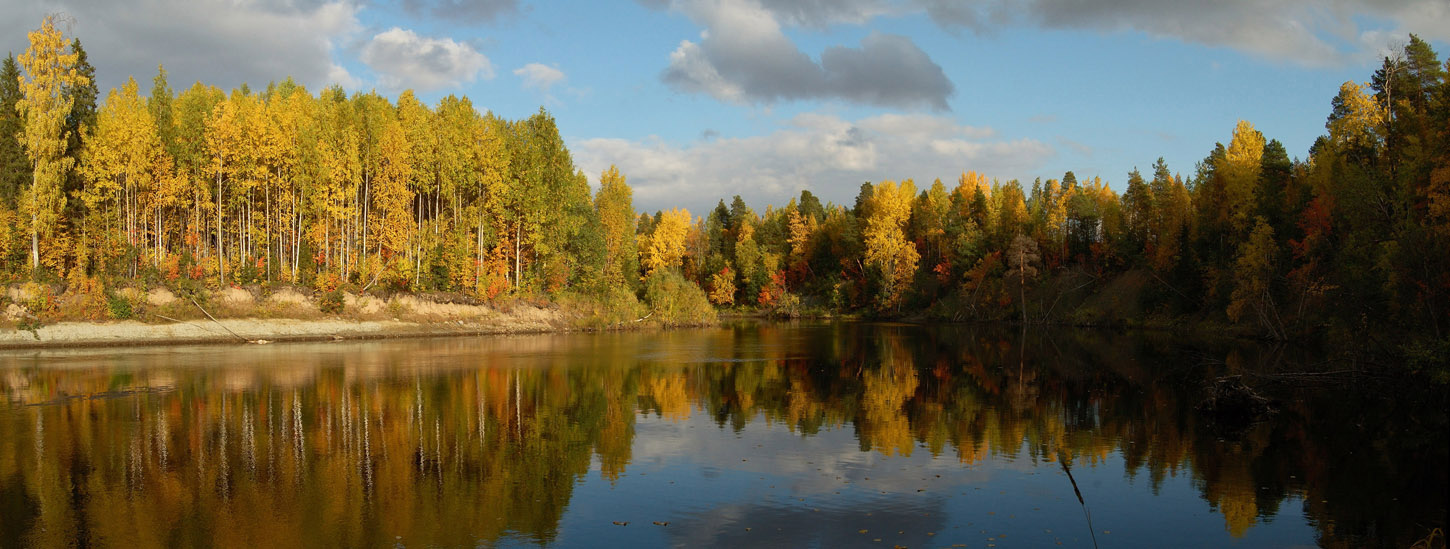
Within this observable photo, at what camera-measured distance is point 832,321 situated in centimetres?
7788

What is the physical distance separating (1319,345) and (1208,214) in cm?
2164

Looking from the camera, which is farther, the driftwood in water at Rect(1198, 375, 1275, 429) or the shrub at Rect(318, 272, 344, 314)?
the shrub at Rect(318, 272, 344, 314)

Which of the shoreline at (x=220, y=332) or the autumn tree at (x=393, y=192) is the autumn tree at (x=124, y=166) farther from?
the autumn tree at (x=393, y=192)

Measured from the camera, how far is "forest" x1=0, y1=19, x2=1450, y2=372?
3009cm

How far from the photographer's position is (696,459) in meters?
16.0

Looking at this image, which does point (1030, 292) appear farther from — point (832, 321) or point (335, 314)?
point (335, 314)

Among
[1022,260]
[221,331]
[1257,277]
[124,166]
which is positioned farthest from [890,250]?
[124,166]

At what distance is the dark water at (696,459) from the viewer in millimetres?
11344

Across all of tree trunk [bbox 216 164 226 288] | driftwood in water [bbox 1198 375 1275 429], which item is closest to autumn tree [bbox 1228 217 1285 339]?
driftwood in water [bbox 1198 375 1275 429]

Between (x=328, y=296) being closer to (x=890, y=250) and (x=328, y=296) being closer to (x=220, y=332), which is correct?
(x=220, y=332)

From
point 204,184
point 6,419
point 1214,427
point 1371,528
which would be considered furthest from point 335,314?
point 1371,528

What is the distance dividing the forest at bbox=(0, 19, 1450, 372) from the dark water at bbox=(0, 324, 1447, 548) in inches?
321

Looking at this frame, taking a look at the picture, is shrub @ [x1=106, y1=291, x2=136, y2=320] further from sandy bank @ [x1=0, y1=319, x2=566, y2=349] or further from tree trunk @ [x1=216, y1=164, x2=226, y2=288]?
tree trunk @ [x1=216, y1=164, x2=226, y2=288]

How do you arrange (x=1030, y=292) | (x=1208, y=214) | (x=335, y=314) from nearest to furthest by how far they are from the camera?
(x=335, y=314) < (x=1208, y=214) < (x=1030, y=292)
